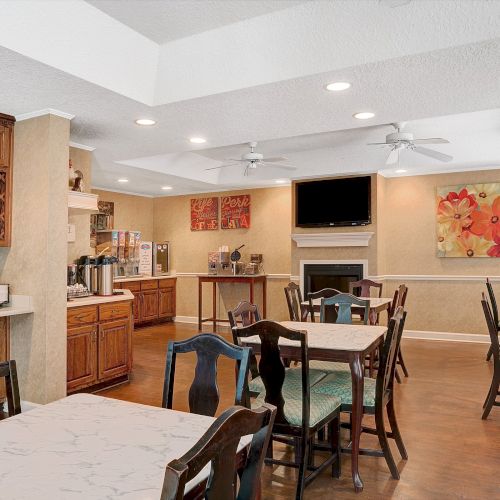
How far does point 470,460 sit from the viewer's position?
3049 mm

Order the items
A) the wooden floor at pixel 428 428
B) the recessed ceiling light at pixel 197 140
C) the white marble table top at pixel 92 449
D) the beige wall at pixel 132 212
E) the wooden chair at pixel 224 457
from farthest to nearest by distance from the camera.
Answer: the beige wall at pixel 132 212 → the recessed ceiling light at pixel 197 140 → the wooden floor at pixel 428 428 → the white marble table top at pixel 92 449 → the wooden chair at pixel 224 457

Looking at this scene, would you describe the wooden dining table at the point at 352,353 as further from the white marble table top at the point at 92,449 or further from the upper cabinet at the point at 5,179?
the upper cabinet at the point at 5,179

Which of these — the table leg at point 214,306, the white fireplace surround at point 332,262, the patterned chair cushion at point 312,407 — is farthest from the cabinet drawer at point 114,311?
the white fireplace surround at point 332,262

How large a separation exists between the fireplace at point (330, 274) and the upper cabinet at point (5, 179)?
463 centimetres

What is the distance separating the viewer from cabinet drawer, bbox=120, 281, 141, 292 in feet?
26.2

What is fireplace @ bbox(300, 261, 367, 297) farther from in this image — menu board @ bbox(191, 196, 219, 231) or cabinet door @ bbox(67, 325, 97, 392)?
cabinet door @ bbox(67, 325, 97, 392)

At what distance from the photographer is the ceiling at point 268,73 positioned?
2.74 m

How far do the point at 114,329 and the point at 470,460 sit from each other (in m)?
3.27

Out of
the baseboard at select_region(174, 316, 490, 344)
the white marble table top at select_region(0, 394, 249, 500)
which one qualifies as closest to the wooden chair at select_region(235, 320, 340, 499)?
the white marble table top at select_region(0, 394, 249, 500)

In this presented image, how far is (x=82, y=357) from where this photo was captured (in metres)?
4.36

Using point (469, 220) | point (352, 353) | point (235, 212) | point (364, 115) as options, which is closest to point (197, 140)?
point (364, 115)

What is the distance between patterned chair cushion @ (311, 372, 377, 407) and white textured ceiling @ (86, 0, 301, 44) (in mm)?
2391

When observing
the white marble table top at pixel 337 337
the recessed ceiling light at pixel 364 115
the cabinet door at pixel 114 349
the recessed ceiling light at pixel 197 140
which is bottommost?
the cabinet door at pixel 114 349

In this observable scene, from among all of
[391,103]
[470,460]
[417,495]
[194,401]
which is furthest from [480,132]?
[194,401]
